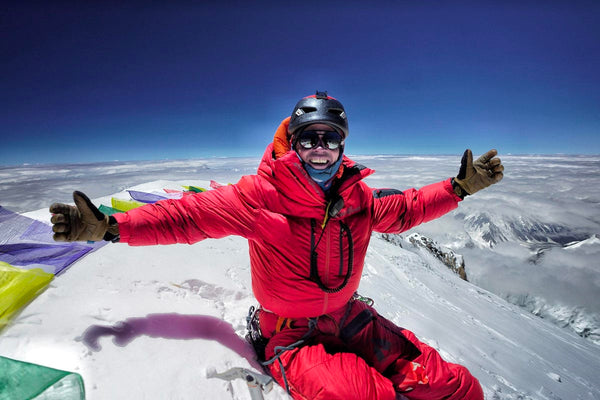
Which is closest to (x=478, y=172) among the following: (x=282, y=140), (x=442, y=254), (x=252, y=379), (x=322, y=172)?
(x=322, y=172)

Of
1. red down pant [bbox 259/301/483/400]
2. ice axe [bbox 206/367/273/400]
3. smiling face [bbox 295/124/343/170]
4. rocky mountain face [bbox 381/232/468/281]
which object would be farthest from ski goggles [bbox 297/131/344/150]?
Answer: rocky mountain face [bbox 381/232/468/281]

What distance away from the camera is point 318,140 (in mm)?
1708

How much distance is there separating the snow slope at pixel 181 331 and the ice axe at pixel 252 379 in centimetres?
5

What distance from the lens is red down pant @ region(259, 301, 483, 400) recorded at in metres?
1.41

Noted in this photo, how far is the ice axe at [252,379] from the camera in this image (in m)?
1.38

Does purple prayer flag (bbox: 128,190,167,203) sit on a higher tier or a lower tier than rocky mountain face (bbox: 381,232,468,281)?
higher

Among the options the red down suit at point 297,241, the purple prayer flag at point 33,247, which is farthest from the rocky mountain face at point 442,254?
the purple prayer flag at point 33,247

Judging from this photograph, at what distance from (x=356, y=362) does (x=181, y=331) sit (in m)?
1.25

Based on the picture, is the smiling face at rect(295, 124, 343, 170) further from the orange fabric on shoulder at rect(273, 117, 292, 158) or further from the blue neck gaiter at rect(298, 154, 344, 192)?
the orange fabric on shoulder at rect(273, 117, 292, 158)

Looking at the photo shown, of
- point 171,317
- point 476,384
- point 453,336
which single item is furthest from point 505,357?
point 171,317

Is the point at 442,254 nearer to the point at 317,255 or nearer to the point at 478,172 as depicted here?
the point at 478,172

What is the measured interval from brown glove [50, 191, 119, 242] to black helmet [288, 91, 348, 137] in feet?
4.26

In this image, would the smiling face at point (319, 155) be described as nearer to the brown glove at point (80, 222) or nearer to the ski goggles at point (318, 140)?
the ski goggles at point (318, 140)

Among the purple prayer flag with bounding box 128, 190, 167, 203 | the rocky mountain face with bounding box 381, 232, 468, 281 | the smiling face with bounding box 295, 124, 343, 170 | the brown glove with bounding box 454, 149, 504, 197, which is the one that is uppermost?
the smiling face with bounding box 295, 124, 343, 170
